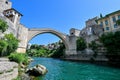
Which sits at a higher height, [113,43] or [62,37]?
[62,37]

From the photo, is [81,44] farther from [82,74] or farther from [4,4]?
[4,4]

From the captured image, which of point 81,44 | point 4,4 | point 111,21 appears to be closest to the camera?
point 111,21

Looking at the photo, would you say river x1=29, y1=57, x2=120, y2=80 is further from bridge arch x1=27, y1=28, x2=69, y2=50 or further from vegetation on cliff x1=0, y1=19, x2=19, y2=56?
bridge arch x1=27, y1=28, x2=69, y2=50

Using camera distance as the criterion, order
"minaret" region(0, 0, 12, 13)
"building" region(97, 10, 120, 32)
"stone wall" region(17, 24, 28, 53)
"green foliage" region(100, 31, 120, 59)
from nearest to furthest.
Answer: "green foliage" region(100, 31, 120, 59)
"stone wall" region(17, 24, 28, 53)
"building" region(97, 10, 120, 32)
"minaret" region(0, 0, 12, 13)

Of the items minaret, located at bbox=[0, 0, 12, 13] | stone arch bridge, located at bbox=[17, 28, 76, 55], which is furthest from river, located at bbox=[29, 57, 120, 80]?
minaret, located at bbox=[0, 0, 12, 13]

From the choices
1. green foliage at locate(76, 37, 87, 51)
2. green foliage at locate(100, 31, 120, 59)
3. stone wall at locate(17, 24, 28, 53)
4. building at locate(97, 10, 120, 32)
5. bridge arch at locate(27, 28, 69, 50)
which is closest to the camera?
green foliage at locate(100, 31, 120, 59)

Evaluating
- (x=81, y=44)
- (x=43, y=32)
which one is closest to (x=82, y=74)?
(x=43, y=32)

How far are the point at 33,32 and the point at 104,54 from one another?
20.6 meters

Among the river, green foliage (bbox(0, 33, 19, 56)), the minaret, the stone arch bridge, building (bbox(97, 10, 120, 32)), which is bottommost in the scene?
the river

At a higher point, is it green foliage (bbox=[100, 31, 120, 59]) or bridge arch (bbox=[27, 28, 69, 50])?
bridge arch (bbox=[27, 28, 69, 50])

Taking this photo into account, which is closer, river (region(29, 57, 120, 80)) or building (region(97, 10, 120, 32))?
river (region(29, 57, 120, 80))

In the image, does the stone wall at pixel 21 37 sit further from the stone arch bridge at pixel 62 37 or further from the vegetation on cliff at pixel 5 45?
the vegetation on cliff at pixel 5 45

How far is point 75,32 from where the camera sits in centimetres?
5225

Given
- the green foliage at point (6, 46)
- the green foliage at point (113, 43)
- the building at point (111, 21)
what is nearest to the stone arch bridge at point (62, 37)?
the building at point (111, 21)
